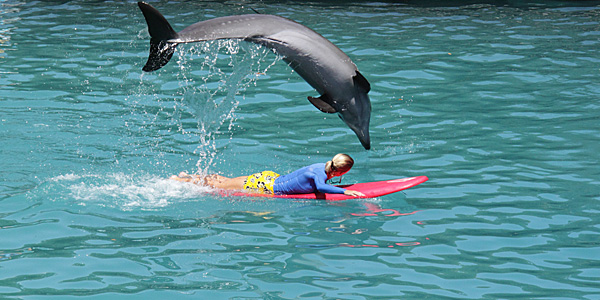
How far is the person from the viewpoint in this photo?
853 cm

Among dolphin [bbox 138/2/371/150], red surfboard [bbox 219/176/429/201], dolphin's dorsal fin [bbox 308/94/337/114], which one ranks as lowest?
red surfboard [bbox 219/176/429/201]

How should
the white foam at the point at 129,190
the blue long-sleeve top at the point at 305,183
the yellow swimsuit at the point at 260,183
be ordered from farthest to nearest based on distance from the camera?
the yellow swimsuit at the point at 260,183 < the blue long-sleeve top at the point at 305,183 < the white foam at the point at 129,190

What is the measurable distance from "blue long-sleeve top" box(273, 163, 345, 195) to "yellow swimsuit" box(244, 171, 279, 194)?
7 cm

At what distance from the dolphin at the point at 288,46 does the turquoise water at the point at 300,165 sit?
89 centimetres

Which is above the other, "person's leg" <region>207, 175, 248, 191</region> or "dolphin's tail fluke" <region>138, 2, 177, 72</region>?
"dolphin's tail fluke" <region>138, 2, 177, 72</region>

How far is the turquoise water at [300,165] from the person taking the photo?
654 cm

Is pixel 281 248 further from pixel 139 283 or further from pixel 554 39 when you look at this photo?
pixel 554 39

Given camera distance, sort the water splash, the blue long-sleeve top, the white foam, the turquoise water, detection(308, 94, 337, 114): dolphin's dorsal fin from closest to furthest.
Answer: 1. the turquoise water
2. detection(308, 94, 337, 114): dolphin's dorsal fin
3. the white foam
4. the blue long-sleeve top
5. the water splash

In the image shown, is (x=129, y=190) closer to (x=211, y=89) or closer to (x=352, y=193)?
(x=352, y=193)

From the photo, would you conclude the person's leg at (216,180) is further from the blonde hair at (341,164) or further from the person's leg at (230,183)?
the blonde hair at (341,164)

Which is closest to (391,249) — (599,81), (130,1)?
(599,81)

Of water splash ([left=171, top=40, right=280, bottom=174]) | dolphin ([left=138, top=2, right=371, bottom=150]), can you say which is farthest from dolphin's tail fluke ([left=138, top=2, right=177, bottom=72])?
water splash ([left=171, top=40, right=280, bottom=174])

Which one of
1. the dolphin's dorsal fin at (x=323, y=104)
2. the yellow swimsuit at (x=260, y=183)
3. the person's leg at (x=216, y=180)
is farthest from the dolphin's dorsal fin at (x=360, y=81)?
the person's leg at (x=216, y=180)

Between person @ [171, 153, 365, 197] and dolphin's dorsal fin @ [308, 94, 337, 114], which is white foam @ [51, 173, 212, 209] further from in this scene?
dolphin's dorsal fin @ [308, 94, 337, 114]
